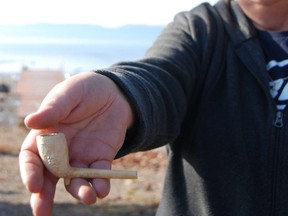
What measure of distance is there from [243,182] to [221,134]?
5.5 inches

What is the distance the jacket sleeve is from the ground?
3.17m

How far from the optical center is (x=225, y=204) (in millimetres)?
1578

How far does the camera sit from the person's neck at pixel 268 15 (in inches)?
65.7

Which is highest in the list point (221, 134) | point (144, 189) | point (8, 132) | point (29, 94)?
point (221, 134)

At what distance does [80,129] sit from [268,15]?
0.73 m

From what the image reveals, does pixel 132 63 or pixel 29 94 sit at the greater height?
pixel 132 63

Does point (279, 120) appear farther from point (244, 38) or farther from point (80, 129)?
point (80, 129)

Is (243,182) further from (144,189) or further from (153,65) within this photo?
(144,189)

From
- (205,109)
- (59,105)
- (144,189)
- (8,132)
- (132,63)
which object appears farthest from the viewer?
(8,132)

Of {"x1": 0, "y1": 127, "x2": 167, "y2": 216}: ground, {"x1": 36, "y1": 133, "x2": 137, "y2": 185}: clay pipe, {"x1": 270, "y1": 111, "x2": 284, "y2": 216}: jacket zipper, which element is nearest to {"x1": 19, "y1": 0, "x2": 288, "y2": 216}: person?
{"x1": 270, "y1": 111, "x2": 284, "y2": 216}: jacket zipper

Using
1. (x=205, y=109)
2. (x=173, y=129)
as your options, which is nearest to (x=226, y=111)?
(x=205, y=109)

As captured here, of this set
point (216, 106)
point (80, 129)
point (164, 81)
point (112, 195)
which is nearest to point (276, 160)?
point (216, 106)

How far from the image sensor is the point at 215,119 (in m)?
1.59

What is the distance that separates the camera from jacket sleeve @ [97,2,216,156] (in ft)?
4.47
